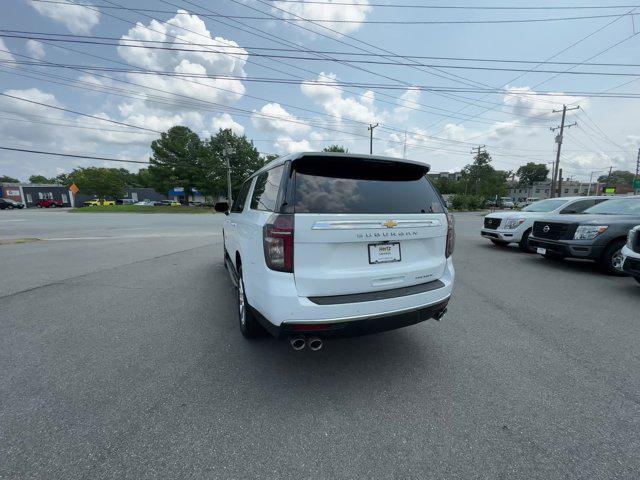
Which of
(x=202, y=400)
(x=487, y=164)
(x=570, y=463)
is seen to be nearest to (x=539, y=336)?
(x=570, y=463)

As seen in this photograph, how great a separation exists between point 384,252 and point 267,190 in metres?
1.29

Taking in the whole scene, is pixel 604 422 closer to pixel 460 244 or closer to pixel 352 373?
pixel 352 373

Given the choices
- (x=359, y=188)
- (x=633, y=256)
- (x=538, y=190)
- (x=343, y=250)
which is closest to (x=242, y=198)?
(x=359, y=188)

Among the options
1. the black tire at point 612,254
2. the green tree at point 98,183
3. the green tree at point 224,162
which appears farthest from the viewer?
the green tree at point 98,183

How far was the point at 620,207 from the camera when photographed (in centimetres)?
670

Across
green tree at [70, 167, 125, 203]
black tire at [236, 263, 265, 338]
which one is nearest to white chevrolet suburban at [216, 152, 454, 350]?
black tire at [236, 263, 265, 338]

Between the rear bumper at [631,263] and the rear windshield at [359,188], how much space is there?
13.7 ft

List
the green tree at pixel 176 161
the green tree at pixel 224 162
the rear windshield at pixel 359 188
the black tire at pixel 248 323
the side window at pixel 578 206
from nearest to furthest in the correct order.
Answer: the rear windshield at pixel 359 188 < the black tire at pixel 248 323 < the side window at pixel 578 206 < the green tree at pixel 176 161 < the green tree at pixel 224 162

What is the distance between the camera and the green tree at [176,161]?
4412 cm

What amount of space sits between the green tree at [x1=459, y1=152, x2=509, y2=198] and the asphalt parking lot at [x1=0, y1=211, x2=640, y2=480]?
58.8 m

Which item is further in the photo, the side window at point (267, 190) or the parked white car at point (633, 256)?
the parked white car at point (633, 256)

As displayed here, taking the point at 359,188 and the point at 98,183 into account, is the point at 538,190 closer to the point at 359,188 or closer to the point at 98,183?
the point at 359,188

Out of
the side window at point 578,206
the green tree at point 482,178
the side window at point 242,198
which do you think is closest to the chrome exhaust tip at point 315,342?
the side window at point 242,198

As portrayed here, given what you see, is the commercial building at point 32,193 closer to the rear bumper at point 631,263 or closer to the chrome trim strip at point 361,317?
the chrome trim strip at point 361,317
